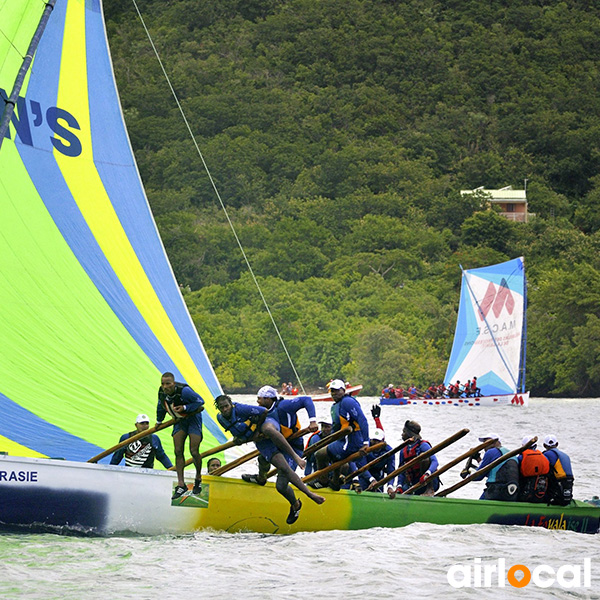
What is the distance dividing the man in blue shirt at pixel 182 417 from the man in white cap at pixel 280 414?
2.23 feet

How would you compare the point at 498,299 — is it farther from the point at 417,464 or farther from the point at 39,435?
the point at 39,435

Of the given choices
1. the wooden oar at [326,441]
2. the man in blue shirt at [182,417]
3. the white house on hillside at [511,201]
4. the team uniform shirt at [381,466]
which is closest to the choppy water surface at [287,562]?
the man in blue shirt at [182,417]

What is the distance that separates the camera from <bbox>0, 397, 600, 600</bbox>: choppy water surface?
34.1 ft

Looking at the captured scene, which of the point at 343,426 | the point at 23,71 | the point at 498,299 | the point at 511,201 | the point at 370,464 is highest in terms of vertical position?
the point at 511,201

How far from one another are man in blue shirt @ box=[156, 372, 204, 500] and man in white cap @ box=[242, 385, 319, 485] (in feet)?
2.23

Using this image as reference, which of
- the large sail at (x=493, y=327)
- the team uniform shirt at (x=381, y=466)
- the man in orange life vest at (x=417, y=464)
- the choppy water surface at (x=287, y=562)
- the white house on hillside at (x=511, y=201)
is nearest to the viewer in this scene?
the choppy water surface at (x=287, y=562)

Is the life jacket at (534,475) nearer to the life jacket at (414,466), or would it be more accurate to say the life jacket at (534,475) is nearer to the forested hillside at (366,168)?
the life jacket at (414,466)

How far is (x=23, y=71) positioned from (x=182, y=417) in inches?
Answer: 194

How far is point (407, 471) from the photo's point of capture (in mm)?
14516

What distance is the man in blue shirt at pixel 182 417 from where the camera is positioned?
41.4 feet

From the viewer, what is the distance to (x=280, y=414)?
42.7 feet

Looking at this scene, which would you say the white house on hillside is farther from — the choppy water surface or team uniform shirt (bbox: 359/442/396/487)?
the choppy water surface

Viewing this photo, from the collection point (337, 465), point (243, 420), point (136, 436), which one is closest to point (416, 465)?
point (337, 465)

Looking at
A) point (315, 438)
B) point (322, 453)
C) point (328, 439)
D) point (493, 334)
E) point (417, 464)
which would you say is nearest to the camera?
point (328, 439)
